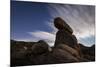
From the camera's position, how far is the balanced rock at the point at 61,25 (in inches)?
118

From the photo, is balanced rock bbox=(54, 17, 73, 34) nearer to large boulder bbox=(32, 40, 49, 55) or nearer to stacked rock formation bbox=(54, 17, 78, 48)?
stacked rock formation bbox=(54, 17, 78, 48)

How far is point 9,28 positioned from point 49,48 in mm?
603

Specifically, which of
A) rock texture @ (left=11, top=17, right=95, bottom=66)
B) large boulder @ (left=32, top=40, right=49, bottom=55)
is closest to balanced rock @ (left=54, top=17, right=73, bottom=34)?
rock texture @ (left=11, top=17, right=95, bottom=66)

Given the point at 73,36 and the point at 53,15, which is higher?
the point at 53,15

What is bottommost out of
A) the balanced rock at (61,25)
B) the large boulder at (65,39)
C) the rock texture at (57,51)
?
the rock texture at (57,51)

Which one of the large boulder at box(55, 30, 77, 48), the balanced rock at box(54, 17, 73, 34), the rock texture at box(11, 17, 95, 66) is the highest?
the balanced rock at box(54, 17, 73, 34)

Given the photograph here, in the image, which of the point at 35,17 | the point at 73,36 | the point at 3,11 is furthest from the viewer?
the point at 73,36

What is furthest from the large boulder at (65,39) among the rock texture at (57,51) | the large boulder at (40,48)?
the large boulder at (40,48)

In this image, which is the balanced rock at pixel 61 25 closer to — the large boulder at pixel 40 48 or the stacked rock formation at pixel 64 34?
the stacked rock formation at pixel 64 34

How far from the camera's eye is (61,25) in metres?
3.03

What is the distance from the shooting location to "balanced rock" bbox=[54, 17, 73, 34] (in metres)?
3.00

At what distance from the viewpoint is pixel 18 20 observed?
9.22 ft
